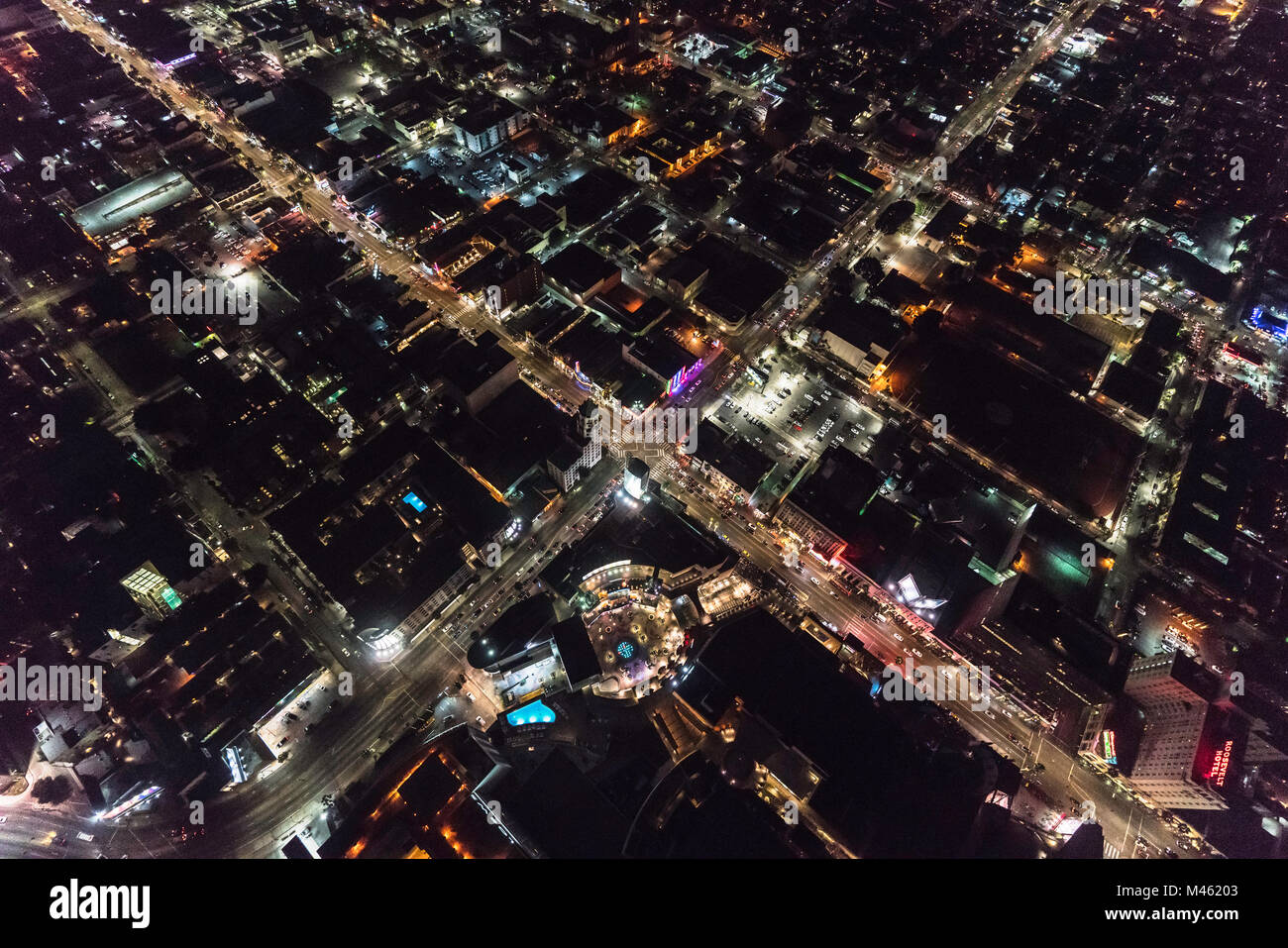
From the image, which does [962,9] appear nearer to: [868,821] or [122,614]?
[868,821]

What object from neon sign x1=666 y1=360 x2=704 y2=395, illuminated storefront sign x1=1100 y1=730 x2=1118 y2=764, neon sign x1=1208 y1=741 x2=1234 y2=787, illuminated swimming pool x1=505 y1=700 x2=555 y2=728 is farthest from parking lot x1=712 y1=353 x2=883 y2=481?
neon sign x1=1208 y1=741 x2=1234 y2=787

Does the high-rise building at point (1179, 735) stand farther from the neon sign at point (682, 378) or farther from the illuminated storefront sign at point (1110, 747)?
the neon sign at point (682, 378)

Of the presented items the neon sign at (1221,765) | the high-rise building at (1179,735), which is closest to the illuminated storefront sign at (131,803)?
the high-rise building at (1179,735)

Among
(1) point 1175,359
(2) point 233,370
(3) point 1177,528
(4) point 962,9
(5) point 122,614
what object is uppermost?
(4) point 962,9

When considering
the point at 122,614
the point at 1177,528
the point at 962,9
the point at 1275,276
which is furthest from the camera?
the point at 962,9

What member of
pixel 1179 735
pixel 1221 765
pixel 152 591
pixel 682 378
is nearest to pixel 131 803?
pixel 152 591

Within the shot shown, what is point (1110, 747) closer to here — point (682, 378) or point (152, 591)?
point (682, 378)

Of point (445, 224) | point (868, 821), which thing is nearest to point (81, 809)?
point (868, 821)
